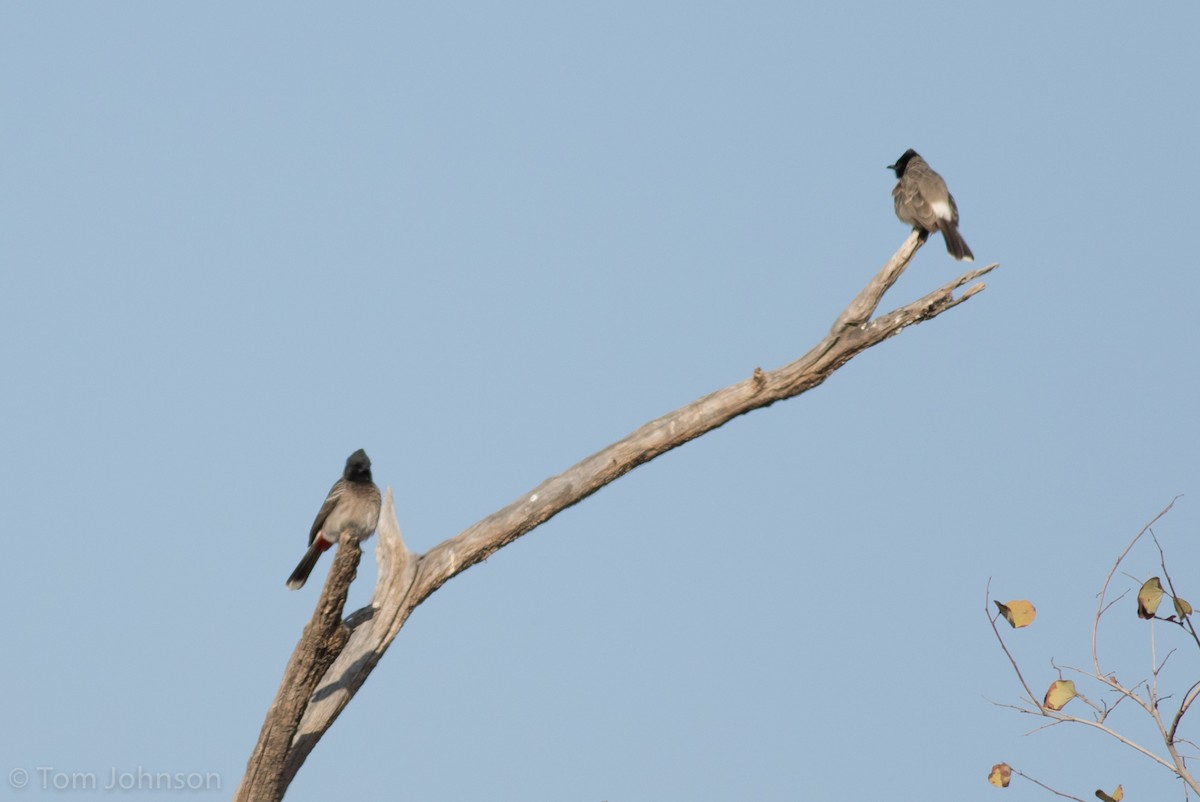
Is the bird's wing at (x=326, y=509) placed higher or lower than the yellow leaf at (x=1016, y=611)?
higher

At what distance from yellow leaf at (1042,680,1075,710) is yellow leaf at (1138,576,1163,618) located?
41cm

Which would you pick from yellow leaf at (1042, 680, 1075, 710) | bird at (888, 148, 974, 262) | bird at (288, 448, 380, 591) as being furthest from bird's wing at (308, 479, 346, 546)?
yellow leaf at (1042, 680, 1075, 710)

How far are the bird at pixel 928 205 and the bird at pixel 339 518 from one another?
4380mm

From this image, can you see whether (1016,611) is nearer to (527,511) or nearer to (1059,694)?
(1059,694)

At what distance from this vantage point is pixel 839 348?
7.63 m

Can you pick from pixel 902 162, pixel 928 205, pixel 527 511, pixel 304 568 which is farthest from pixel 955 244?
pixel 304 568

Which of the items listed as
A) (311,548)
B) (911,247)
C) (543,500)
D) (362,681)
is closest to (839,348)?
(911,247)

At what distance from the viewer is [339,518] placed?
10.2 m

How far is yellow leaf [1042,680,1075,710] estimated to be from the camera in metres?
5.66

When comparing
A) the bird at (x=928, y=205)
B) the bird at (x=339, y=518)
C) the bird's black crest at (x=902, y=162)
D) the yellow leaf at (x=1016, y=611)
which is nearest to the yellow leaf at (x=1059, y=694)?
the yellow leaf at (x=1016, y=611)

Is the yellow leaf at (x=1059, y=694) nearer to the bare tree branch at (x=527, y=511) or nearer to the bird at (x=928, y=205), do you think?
the bare tree branch at (x=527, y=511)

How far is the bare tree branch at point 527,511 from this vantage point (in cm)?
741

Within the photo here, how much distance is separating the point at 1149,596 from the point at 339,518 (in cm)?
602

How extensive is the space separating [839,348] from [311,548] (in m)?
4.57
